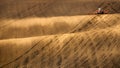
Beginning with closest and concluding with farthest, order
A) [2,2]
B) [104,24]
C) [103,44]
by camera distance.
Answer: [103,44] → [104,24] → [2,2]

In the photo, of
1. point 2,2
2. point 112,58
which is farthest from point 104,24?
point 2,2

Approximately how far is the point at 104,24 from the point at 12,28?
497cm

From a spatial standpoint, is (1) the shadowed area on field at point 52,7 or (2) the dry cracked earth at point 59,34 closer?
(2) the dry cracked earth at point 59,34

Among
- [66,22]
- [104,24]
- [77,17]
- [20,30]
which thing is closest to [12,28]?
[20,30]

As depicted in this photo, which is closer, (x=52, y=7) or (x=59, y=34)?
(x=59, y=34)

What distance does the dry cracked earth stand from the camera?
26.6ft

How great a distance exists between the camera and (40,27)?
1065 centimetres

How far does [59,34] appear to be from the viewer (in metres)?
9.92

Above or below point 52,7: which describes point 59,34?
below

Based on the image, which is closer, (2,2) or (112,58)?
(112,58)

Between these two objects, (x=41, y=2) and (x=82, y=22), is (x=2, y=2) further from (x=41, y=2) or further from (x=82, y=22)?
(x=82, y=22)

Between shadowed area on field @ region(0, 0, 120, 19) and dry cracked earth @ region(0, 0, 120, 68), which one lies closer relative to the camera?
dry cracked earth @ region(0, 0, 120, 68)

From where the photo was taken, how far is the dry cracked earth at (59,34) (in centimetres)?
810

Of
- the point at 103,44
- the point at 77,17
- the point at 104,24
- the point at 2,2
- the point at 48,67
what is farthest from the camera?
the point at 2,2
